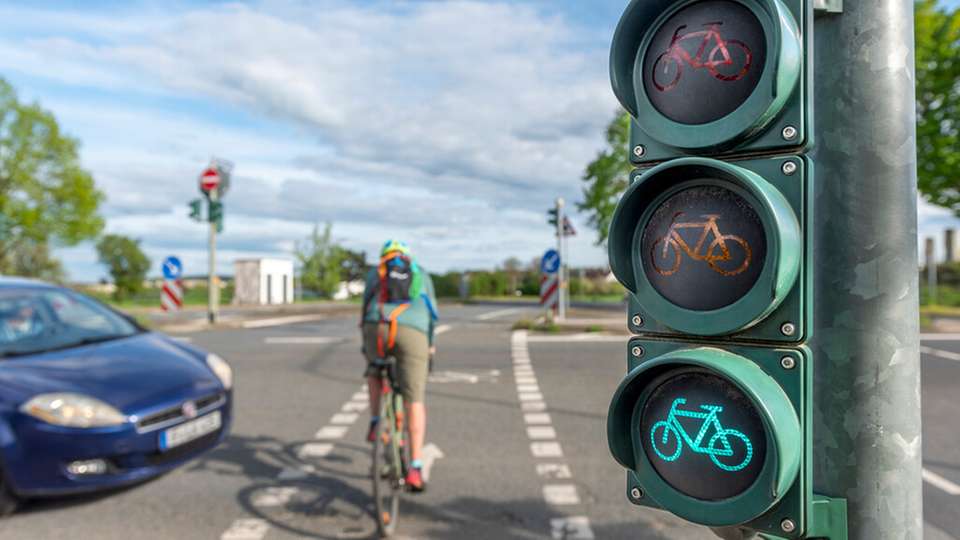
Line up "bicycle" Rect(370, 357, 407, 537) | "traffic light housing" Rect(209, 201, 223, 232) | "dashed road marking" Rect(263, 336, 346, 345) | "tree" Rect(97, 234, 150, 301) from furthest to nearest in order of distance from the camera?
"tree" Rect(97, 234, 150, 301) < "traffic light housing" Rect(209, 201, 223, 232) < "dashed road marking" Rect(263, 336, 346, 345) < "bicycle" Rect(370, 357, 407, 537)

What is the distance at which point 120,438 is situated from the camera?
461 centimetres

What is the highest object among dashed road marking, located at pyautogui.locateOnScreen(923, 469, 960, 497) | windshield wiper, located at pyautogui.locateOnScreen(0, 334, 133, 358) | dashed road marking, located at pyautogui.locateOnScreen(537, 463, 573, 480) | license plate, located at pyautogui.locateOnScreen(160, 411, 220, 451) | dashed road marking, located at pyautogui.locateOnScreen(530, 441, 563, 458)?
windshield wiper, located at pyautogui.locateOnScreen(0, 334, 133, 358)

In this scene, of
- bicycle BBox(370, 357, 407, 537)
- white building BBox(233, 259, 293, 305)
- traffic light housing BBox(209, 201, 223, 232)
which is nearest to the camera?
bicycle BBox(370, 357, 407, 537)

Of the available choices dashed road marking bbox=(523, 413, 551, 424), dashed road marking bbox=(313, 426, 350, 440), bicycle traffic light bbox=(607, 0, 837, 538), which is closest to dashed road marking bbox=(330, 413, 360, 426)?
dashed road marking bbox=(313, 426, 350, 440)

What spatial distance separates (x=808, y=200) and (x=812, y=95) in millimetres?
182

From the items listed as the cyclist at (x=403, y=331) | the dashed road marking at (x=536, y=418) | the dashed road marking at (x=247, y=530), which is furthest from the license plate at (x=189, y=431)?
the dashed road marking at (x=536, y=418)

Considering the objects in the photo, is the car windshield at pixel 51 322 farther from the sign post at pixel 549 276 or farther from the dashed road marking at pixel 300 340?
the sign post at pixel 549 276

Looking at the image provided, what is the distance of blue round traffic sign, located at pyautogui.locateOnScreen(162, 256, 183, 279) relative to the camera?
70.2 feet

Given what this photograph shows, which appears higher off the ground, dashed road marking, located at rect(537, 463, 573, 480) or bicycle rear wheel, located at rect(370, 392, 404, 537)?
bicycle rear wheel, located at rect(370, 392, 404, 537)

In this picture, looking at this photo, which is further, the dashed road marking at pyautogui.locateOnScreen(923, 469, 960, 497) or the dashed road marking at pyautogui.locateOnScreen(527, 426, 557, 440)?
the dashed road marking at pyautogui.locateOnScreen(527, 426, 557, 440)

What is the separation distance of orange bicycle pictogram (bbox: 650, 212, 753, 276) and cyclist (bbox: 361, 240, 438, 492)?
3.70 metres

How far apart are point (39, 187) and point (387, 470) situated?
44334 millimetres

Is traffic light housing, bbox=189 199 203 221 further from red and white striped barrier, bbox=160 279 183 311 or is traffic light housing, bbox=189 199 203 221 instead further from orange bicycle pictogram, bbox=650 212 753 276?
orange bicycle pictogram, bbox=650 212 753 276

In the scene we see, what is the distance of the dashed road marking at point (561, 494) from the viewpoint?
4887 mm
